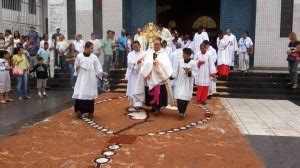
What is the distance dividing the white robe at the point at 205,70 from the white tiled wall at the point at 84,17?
7.28 meters

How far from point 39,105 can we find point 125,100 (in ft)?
7.81

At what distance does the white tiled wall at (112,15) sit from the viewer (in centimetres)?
1694

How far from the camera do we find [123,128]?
25.7ft

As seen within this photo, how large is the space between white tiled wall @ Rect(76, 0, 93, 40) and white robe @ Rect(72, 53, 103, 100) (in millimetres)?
8627

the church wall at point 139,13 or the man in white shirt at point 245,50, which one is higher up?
the church wall at point 139,13

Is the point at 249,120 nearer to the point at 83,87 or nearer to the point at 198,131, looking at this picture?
the point at 198,131

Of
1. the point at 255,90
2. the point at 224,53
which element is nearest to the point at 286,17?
the point at 224,53

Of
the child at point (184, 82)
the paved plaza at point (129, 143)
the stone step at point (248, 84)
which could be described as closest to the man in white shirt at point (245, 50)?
the stone step at point (248, 84)

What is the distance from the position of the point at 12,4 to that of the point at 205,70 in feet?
53.1

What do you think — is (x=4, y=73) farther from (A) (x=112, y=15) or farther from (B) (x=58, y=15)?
(A) (x=112, y=15)

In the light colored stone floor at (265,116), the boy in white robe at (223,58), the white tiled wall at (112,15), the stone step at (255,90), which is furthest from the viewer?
the white tiled wall at (112,15)

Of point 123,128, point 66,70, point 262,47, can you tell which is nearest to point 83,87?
point 123,128

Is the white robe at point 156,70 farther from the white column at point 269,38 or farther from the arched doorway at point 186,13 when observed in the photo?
the arched doorway at point 186,13

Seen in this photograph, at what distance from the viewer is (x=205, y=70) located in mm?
11195
